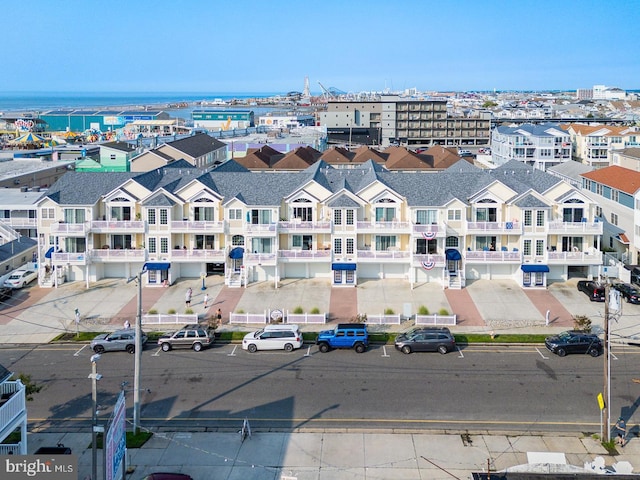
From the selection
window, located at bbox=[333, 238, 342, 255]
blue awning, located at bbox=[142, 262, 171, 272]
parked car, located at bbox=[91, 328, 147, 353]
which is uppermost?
window, located at bbox=[333, 238, 342, 255]

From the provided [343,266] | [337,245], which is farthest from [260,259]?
[343,266]

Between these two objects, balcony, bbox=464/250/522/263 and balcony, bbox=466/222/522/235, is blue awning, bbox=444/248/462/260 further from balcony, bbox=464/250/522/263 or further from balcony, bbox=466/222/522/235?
balcony, bbox=466/222/522/235

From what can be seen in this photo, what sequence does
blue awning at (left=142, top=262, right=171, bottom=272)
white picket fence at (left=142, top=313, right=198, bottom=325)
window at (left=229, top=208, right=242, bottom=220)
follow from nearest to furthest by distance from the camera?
1. white picket fence at (left=142, top=313, right=198, bottom=325)
2. blue awning at (left=142, top=262, right=171, bottom=272)
3. window at (left=229, top=208, right=242, bottom=220)

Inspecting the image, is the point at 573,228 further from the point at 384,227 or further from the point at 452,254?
the point at 384,227

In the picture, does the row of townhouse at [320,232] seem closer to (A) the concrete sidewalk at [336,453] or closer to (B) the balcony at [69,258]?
(B) the balcony at [69,258]

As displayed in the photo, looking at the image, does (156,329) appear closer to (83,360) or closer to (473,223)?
(83,360)

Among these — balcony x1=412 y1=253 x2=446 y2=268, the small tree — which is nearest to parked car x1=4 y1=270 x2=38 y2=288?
balcony x1=412 y1=253 x2=446 y2=268
